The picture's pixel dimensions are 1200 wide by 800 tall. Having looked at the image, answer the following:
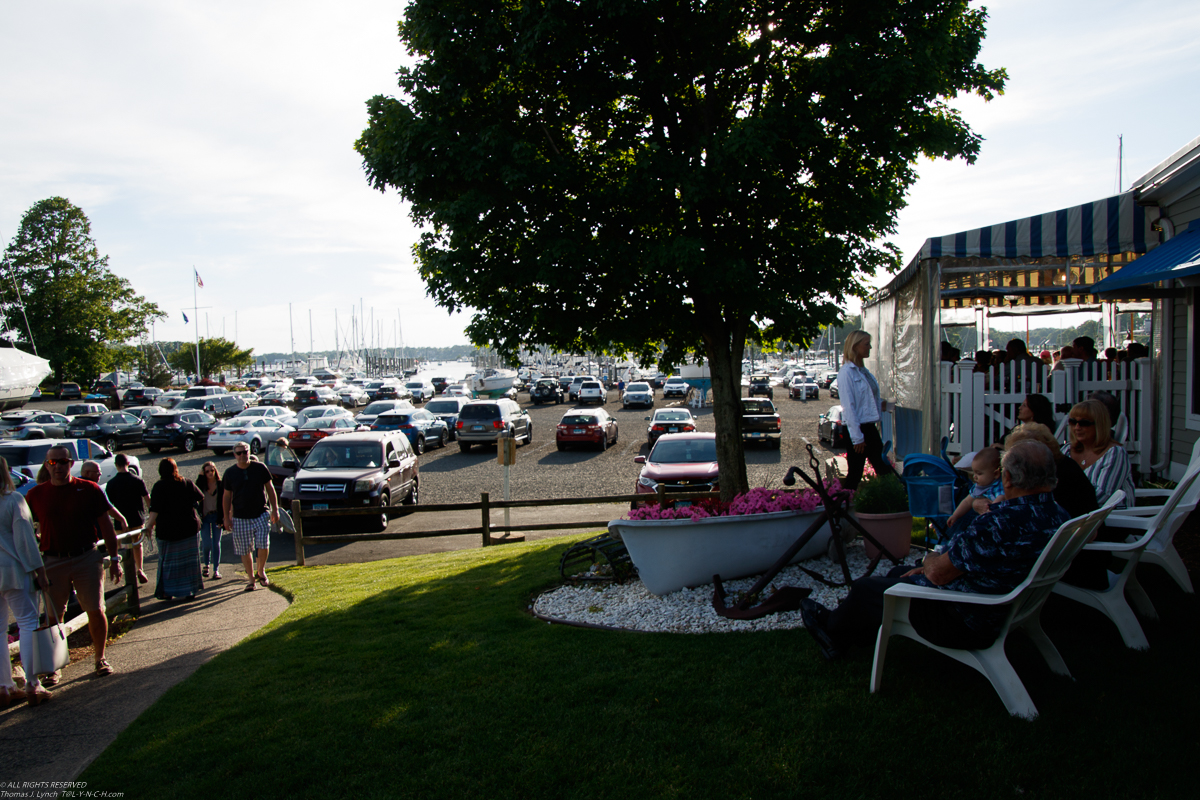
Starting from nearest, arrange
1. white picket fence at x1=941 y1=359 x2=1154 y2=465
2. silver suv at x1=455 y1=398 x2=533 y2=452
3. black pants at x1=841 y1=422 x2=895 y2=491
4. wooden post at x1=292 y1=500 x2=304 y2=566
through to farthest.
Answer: black pants at x1=841 y1=422 x2=895 y2=491, white picket fence at x1=941 y1=359 x2=1154 y2=465, wooden post at x1=292 y1=500 x2=304 y2=566, silver suv at x1=455 y1=398 x2=533 y2=452

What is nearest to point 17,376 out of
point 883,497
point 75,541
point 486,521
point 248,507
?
point 248,507

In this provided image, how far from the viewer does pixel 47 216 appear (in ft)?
215

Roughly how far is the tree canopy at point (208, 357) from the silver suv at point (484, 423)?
6234 cm

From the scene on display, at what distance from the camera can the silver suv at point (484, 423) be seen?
27.2m

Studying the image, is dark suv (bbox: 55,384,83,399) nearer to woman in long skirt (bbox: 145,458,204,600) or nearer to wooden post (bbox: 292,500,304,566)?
wooden post (bbox: 292,500,304,566)

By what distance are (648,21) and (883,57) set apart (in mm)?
2389

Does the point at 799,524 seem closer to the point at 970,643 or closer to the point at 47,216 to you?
the point at 970,643

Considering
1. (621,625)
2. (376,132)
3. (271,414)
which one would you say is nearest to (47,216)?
(271,414)

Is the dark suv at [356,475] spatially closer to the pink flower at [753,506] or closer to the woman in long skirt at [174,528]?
the woman in long skirt at [174,528]

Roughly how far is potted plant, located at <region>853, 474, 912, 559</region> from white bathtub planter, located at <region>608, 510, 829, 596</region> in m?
0.46

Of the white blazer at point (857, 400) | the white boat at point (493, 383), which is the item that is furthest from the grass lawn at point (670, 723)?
the white boat at point (493, 383)

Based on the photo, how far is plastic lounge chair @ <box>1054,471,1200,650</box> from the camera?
412 centimetres

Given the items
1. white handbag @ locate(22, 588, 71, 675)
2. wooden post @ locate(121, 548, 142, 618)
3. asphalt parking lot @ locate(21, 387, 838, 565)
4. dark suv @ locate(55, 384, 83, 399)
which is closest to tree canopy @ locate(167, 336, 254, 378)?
dark suv @ locate(55, 384, 83, 399)

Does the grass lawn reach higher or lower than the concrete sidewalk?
higher
